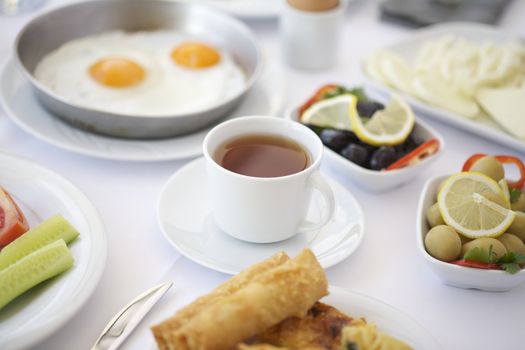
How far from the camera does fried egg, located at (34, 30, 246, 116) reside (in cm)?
175

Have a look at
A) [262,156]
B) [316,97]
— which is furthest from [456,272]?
[316,97]

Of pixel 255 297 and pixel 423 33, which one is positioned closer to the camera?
pixel 255 297

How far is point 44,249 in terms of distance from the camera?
3.54 ft

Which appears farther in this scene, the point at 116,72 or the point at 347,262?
the point at 116,72

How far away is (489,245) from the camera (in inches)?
45.3

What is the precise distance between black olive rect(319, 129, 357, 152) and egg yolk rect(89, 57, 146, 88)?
70 centimetres

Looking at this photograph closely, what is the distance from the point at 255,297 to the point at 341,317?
0.17 m

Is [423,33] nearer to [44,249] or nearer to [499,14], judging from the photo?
[499,14]

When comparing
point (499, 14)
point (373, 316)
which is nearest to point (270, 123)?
point (373, 316)

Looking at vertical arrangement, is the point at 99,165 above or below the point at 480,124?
below

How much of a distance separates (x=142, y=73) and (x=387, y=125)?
0.85 metres

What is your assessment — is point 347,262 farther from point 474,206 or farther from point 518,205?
point 518,205

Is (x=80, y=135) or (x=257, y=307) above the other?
(x=257, y=307)

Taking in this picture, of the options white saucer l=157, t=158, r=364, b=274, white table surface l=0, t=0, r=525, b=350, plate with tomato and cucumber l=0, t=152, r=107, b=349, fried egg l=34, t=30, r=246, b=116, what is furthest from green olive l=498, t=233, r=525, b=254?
fried egg l=34, t=30, r=246, b=116
